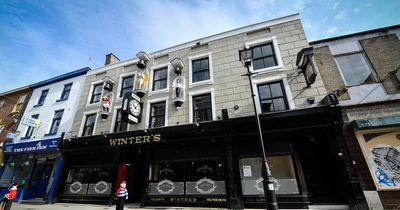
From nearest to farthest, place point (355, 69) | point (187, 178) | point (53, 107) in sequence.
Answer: point (355, 69) → point (187, 178) → point (53, 107)

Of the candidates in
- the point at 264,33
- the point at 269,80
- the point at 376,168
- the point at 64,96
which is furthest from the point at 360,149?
the point at 64,96

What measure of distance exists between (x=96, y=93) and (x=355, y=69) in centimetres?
1828

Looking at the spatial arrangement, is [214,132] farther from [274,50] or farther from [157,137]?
[274,50]

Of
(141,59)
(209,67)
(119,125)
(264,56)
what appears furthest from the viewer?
(141,59)

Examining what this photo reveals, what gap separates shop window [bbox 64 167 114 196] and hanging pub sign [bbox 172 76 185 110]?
6182mm

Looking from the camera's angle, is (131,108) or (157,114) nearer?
(131,108)

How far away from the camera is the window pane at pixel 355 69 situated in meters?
9.29

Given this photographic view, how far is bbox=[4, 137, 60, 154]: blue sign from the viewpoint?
1326 centimetres

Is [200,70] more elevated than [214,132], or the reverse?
[200,70]

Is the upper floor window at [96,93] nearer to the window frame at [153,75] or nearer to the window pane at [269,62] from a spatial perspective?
the window frame at [153,75]

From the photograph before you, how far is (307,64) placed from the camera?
363 inches

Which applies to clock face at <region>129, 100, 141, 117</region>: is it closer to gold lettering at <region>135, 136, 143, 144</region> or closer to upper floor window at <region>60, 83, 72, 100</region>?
gold lettering at <region>135, 136, 143, 144</region>

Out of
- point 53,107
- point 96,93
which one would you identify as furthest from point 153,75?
point 53,107

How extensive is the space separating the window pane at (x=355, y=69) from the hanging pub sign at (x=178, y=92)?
367 inches
